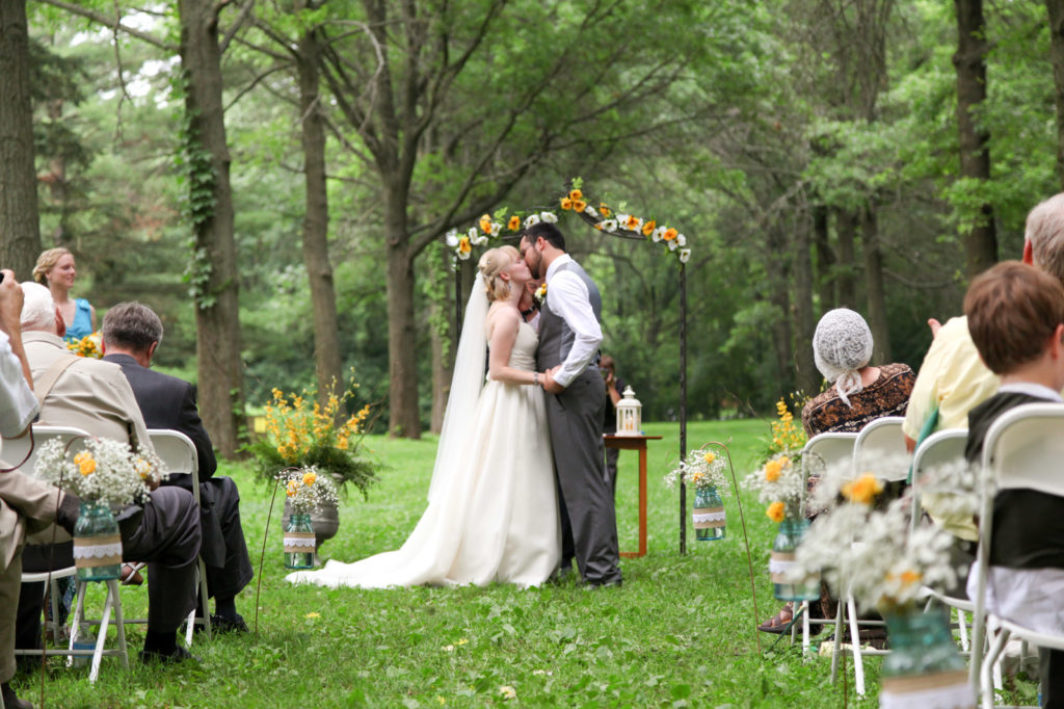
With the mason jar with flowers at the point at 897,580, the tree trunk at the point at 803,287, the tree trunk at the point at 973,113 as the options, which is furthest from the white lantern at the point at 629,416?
the tree trunk at the point at 803,287

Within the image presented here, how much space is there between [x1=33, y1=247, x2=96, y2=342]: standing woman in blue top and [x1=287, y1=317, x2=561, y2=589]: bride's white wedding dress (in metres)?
2.88

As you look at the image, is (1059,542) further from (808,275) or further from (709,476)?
(808,275)

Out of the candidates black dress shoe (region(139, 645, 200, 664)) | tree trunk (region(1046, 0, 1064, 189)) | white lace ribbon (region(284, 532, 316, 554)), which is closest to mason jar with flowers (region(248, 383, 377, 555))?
white lace ribbon (region(284, 532, 316, 554))

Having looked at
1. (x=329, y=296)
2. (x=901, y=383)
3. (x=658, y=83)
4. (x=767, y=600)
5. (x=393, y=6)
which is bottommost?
(x=767, y=600)

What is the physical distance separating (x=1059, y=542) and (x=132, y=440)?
3426 millimetres

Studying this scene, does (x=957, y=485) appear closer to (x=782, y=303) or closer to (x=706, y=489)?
(x=706, y=489)

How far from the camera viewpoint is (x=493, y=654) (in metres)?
5.19

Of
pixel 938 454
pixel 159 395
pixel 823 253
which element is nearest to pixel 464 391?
pixel 159 395

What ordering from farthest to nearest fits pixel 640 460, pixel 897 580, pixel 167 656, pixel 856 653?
pixel 640 460 → pixel 167 656 → pixel 856 653 → pixel 897 580

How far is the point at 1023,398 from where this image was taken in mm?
2893

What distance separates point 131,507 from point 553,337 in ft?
11.9

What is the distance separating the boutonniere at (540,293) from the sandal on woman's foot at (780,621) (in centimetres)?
314

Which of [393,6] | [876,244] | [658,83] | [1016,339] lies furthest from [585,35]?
[1016,339]

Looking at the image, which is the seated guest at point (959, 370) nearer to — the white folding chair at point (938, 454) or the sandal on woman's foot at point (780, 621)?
the white folding chair at point (938, 454)
